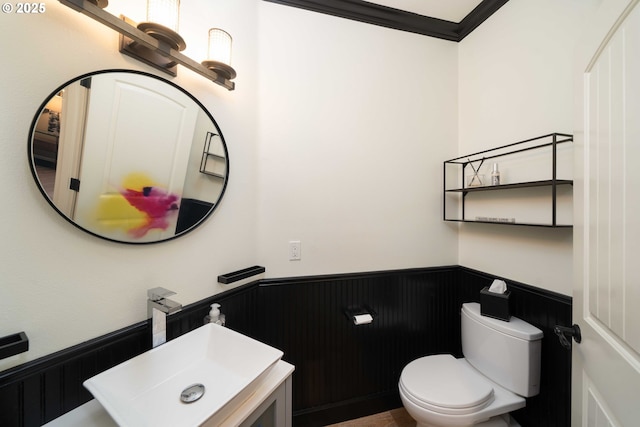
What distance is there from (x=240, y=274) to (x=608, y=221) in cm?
141

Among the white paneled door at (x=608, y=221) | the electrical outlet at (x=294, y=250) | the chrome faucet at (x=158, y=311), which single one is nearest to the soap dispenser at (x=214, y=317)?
the chrome faucet at (x=158, y=311)

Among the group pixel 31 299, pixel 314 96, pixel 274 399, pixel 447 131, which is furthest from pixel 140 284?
pixel 447 131

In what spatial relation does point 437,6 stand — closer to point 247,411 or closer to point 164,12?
point 164,12

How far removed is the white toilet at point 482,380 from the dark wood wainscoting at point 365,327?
132 mm

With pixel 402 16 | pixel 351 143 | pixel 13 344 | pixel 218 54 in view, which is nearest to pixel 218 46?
pixel 218 54

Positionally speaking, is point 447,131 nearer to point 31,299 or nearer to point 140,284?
point 140,284

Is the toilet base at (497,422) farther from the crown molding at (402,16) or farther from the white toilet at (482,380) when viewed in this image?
the crown molding at (402,16)

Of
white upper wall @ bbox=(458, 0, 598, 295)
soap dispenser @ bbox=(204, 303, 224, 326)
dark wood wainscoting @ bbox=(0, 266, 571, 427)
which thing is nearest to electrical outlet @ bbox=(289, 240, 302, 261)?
dark wood wainscoting @ bbox=(0, 266, 571, 427)

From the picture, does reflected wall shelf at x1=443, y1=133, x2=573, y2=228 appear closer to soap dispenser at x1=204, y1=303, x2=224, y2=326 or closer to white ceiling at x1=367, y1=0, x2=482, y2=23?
white ceiling at x1=367, y1=0, x2=482, y2=23

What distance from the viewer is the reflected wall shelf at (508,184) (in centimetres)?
109

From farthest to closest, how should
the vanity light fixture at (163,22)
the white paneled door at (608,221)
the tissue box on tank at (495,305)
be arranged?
1. the tissue box on tank at (495,305)
2. the vanity light fixture at (163,22)
3. the white paneled door at (608,221)

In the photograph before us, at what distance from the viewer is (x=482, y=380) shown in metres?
1.25

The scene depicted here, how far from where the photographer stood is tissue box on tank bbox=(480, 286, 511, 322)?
4.25 ft

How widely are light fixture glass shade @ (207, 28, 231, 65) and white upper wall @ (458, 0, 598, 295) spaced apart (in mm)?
1642
